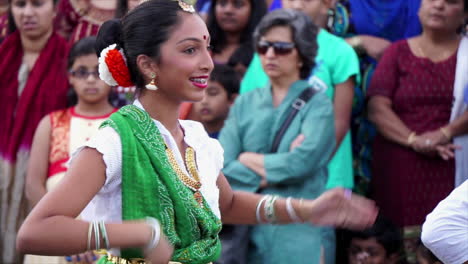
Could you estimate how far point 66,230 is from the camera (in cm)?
297

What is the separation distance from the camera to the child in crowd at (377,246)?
564 centimetres

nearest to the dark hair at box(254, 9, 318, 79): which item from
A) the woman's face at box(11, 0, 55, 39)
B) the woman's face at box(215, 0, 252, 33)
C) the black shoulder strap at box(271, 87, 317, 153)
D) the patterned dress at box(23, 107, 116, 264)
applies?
the black shoulder strap at box(271, 87, 317, 153)

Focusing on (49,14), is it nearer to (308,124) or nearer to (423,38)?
(308,124)

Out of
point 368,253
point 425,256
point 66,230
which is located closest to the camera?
point 66,230

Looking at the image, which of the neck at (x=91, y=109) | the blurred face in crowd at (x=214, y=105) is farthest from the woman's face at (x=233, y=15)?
the neck at (x=91, y=109)

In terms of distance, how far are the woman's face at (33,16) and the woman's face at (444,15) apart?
8.76ft

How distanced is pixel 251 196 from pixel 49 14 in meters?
3.32

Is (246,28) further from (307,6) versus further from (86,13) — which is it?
(86,13)

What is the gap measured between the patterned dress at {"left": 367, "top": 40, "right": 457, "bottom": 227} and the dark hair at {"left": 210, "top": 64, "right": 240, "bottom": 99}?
931mm

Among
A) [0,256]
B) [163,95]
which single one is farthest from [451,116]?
[0,256]

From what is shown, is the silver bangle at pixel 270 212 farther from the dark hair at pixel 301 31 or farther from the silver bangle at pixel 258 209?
the dark hair at pixel 301 31

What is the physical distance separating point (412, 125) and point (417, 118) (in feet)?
0.18

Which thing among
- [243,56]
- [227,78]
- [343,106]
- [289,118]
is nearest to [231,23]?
[243,56]

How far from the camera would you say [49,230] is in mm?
2961
